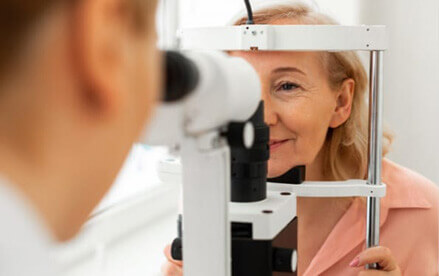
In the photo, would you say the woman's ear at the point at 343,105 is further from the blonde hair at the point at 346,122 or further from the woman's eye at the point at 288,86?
the woman's eye at the point at 288,86

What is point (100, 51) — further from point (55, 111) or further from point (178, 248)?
point (178, 248)

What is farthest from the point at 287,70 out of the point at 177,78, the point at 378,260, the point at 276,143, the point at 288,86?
the point at 177,78

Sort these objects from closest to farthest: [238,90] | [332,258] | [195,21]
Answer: [238,90] → [332,258] → [195,21]

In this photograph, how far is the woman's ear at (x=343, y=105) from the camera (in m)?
1.26

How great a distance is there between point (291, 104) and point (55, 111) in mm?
879

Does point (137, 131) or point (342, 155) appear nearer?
point (137, 131)

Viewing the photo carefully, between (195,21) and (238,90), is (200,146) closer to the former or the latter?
(238,90)

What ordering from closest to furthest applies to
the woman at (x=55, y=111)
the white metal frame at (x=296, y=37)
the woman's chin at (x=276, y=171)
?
the woman at (x=55, y=111)
the white metal frame at (x=296, y=37)
the woman's chin at (x=276, y=171)

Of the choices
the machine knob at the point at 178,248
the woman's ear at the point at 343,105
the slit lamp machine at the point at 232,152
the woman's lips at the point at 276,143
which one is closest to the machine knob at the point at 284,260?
the slit lamp machine at the point at 232,152

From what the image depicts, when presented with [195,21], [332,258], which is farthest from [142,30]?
[195,21]

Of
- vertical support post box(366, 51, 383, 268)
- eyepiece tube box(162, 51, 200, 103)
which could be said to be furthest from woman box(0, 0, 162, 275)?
vertical support post box(366, 51, 383, 268)

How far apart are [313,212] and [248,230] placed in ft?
1.87

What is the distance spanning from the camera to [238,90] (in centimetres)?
58

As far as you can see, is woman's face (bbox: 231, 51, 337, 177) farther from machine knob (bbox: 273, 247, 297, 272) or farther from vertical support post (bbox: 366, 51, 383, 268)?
machine knob (bbox: 273, 247, 297, 272)
